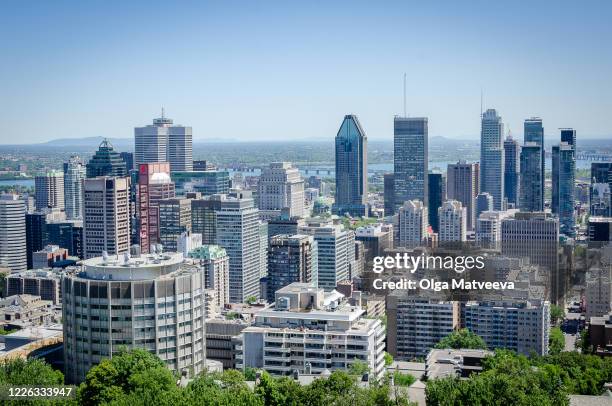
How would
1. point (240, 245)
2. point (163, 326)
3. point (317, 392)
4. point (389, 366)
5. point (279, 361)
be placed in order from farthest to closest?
1. point (240, 245)
2. point (389, 366)
3. point (279, 361)
4. point (163, 326)
5. point (317, 392)

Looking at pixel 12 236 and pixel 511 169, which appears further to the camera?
pixel 511 169

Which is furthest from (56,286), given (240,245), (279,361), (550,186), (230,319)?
(550,186)

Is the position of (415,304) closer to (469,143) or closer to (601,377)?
(601,377)

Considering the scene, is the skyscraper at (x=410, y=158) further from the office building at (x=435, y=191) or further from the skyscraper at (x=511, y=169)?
the skyscraper at (x=511, y=169)

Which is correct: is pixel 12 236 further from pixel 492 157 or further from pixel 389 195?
pixel 492 157

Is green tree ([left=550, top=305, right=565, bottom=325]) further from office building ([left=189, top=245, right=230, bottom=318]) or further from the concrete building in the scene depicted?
office building ([left=189, top=245, right=230, bottom=318])

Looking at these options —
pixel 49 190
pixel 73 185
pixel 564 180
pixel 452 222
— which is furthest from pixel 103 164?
pixel 564 180
